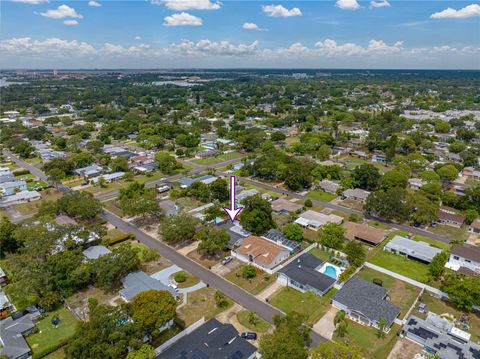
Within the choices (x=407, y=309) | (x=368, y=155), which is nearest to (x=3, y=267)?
(x=407, y=309)

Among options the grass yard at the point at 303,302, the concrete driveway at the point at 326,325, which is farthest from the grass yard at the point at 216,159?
the concrete driveway at the point at 326,325

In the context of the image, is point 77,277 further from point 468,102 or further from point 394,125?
point 468,102

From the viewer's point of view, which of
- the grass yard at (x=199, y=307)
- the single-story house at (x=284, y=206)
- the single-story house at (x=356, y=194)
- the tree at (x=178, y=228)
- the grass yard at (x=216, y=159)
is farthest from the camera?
the grass yard at (x=216, y=159)

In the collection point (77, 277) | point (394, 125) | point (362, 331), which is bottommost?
point (362, 331)

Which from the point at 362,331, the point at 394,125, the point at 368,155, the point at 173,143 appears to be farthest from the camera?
the point at 394,125

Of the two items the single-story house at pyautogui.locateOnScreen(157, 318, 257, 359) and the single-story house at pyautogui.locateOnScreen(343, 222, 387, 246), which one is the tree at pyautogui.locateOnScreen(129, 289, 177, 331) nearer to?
the single-story house at pyautogui.locateOnScreen(157, 318, 257, 359)

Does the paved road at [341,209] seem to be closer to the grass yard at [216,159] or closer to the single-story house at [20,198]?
the grass yard at [216,159]

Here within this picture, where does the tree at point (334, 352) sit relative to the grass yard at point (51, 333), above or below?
above
